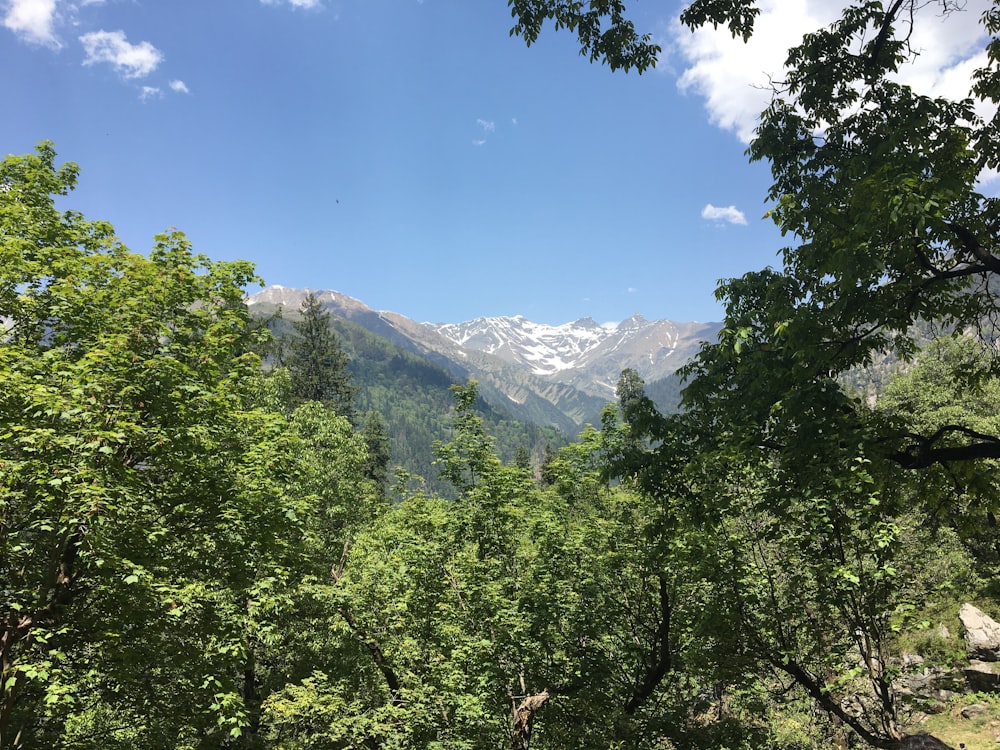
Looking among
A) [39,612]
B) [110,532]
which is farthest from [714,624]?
[39,612]

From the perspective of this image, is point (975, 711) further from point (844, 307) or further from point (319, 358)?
point (319, 358)

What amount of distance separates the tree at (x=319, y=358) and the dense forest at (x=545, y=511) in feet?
127

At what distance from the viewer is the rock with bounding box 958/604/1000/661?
25.8 meters

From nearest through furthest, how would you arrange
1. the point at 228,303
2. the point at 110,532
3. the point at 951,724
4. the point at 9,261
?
the point at 110,532, the point at 9,261, the point at 228,303, the point at 951,724

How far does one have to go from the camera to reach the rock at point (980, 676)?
963 inches

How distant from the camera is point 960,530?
7977 millimetres

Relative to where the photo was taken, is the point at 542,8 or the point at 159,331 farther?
the point at 159,331

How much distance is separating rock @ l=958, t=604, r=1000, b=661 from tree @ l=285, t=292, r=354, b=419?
49.6m

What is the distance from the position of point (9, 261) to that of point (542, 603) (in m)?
13.9

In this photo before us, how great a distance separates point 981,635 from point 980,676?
2.38 metres

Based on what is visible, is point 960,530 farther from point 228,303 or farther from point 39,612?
point 228,303

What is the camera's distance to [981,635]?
26.4 metres

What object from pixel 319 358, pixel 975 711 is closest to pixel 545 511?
pixel 975 711

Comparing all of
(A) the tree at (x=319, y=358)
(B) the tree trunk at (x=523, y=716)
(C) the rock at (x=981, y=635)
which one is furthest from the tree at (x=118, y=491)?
(A) the tree at (x=319, y=358)
